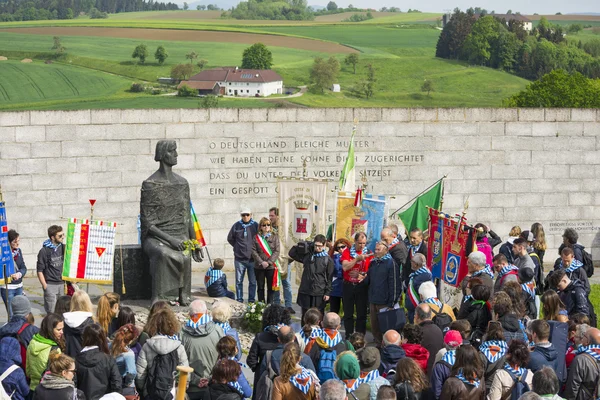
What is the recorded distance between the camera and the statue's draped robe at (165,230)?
1441 centimetres

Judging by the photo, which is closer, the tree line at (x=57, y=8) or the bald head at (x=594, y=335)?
the bald head at (x=594, y=335)

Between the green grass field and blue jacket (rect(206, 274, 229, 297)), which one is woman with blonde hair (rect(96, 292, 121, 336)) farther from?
the green grass field

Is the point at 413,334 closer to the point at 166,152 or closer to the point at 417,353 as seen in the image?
the point at 417,353

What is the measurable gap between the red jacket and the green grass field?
3576 cm

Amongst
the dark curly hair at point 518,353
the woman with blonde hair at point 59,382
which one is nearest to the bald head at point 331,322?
the dark curly hair at point 518,353

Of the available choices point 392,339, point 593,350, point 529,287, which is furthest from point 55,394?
point 529,287

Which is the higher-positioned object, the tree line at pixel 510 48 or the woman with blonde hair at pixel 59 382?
the tree line at pixel 510 48

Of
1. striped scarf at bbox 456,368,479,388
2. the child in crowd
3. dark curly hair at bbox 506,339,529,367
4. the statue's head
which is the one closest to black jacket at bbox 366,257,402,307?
the child in crowd

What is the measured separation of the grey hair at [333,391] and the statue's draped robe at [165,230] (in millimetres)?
6152

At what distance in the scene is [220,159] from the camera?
19672 mm

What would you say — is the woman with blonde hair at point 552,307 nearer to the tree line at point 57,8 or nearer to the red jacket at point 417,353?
the red jacket at point 417,353

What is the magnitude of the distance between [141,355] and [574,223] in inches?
523

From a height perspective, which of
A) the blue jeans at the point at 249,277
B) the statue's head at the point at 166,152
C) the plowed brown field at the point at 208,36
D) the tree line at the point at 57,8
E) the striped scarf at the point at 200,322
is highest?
the tree line at the point at 57,8

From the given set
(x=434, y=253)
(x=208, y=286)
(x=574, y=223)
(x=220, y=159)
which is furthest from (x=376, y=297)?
(x=574, y=223)
